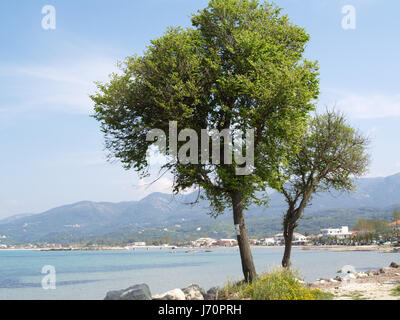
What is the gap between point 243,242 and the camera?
20.0 m

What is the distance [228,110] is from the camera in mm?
19266

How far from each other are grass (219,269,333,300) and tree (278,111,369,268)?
9151 millimetres

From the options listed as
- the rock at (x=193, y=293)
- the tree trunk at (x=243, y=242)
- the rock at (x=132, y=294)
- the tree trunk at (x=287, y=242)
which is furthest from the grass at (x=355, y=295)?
the rock at (x=132, y=294)

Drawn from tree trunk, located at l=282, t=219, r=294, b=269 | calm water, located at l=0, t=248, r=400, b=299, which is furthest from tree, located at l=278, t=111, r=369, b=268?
calm water, located at l=0, t=248, r=400, b=299

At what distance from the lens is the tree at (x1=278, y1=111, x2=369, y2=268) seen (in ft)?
86.4

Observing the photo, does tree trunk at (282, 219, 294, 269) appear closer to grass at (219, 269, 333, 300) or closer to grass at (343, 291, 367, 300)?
grass at (343, 291, 367, 300)

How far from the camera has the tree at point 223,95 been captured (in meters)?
18.2

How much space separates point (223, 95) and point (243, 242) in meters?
7.88

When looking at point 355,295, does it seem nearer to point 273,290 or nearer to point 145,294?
point 273,290

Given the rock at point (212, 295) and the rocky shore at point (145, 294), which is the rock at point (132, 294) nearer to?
the rocky shore at point (145, 294)

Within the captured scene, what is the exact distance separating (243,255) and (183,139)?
272 inches

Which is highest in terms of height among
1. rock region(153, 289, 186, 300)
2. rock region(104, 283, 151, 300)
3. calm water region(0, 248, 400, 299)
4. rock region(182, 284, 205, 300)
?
rock region(104, 283, 151, 300)
